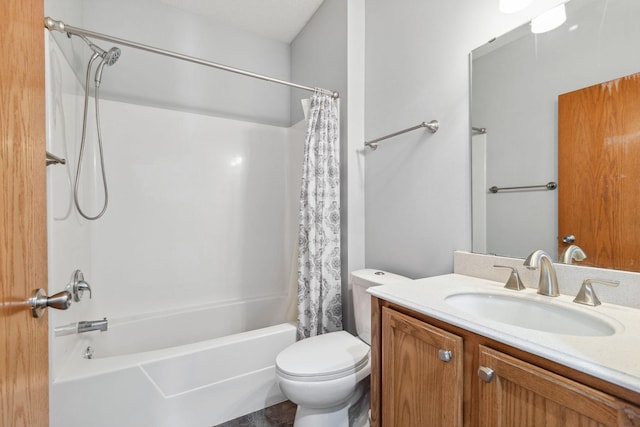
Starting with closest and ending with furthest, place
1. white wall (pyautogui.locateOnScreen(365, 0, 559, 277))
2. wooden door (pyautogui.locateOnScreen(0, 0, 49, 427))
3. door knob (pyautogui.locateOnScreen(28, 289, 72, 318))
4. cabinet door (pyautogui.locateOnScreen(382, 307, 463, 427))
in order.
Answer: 1. wooden door (pyautogui.locateOnScreen(0, 0, 49, 427))
2. door knob (pyautogui.locateOnScreen(28, 289, 72, 318))
3. cabinet door (pyautogui.locateOnScreen(382, 307, 463, 427))
4. white wall (pyautogui.locateOnScreen(365, 0, 559, 277))

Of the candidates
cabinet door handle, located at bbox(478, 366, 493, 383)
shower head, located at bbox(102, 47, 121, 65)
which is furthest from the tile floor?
shower head, located at bbox(102, 47, 121, 65)

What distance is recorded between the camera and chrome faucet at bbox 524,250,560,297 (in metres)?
0.94

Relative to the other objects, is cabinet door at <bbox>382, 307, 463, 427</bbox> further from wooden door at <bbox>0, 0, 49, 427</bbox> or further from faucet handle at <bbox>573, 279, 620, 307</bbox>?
wooden door at <bbox>0, 0, 49, 427</bbox>

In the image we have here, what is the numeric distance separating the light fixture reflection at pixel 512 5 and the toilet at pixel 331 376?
1.30 m

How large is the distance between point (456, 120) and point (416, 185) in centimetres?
38

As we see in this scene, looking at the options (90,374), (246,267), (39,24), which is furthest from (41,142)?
(246,267)

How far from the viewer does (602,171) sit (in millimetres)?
921

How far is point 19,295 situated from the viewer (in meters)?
0.52

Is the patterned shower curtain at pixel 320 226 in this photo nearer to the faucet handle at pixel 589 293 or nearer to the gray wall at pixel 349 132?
the gray wall at pixel 349 132

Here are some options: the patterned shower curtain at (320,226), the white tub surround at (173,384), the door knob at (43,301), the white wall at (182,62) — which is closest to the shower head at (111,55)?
the white wall at (182,62)

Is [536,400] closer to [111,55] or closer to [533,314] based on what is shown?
[533,314]

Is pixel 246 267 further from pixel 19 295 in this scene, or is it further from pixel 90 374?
pixel 19 295

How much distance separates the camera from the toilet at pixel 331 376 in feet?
3.99

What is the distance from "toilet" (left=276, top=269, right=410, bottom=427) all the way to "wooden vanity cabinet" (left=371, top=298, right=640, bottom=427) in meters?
0.24
